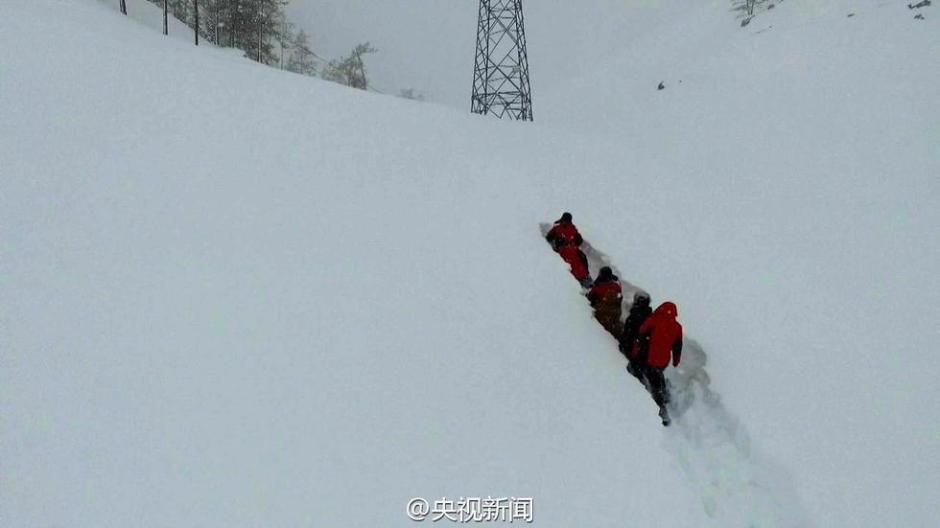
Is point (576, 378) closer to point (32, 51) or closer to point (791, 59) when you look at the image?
point (32, 51)

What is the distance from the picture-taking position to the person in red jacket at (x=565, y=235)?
8023 millimetres

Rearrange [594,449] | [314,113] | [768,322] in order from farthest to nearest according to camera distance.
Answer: [314,113], [768,322], [594,449]

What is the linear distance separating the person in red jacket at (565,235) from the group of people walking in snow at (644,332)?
1416mm

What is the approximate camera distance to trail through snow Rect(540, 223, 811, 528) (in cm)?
422

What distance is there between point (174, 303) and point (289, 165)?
4.33 meters

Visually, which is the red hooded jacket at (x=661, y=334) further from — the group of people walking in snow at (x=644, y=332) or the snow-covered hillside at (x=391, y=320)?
the snow-covered hillside at (x=391, y=320)

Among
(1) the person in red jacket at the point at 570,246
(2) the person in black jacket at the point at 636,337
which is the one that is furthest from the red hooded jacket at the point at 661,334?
(1) the person in red jacket at the point at 570,246

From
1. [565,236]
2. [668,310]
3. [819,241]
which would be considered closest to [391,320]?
[668,310]

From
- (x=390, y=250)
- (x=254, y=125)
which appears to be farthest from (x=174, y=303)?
(x=254, y=125)

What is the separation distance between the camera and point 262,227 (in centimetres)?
630

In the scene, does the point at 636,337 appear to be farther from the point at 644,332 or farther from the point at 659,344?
the point at 659,344

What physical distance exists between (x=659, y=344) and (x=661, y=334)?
12 centimetres

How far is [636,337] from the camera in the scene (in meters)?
5.83

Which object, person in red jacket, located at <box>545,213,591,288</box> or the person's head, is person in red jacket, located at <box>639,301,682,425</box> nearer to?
the person's head
